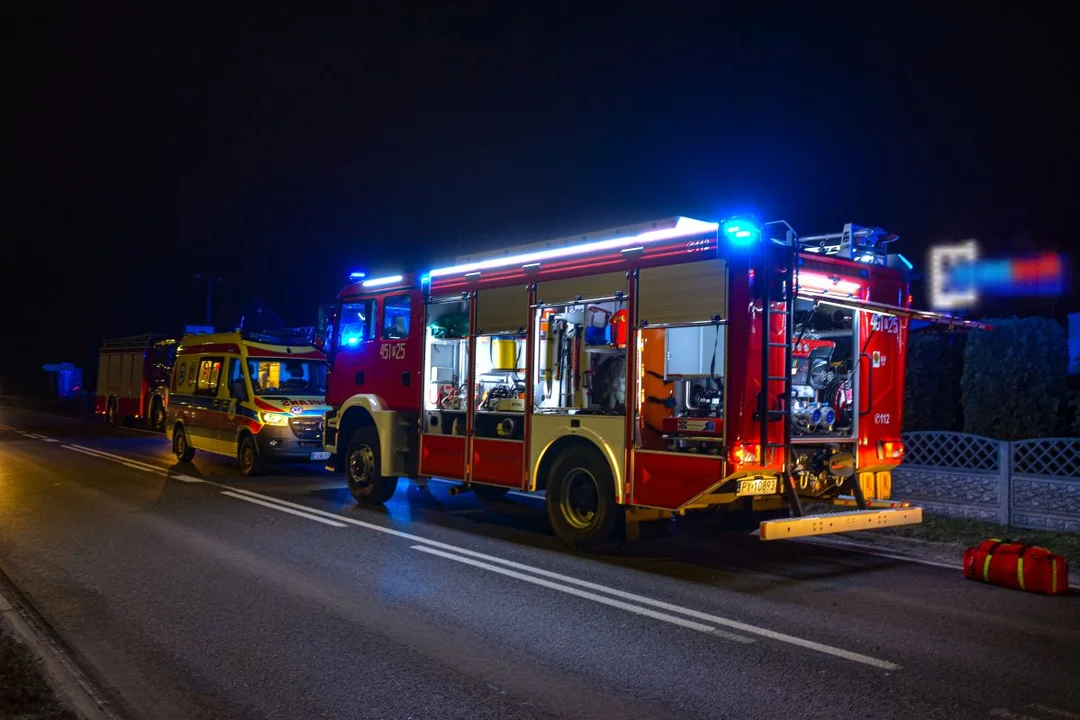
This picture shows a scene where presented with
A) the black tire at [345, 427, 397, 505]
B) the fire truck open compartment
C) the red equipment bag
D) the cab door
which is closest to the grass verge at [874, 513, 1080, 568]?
the red equipment bag

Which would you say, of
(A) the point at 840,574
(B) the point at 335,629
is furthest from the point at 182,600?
(A) the point at 840,574

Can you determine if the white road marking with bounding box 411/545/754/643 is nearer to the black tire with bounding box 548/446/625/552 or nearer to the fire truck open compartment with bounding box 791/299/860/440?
the black tire with bounding box 548/446/625/552

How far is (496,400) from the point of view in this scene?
1009 centimetres

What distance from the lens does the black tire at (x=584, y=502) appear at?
851 centimetres

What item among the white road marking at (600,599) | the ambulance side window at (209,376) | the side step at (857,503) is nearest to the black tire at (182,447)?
the ambulance side window at (209,376)

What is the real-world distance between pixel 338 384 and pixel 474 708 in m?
8.66

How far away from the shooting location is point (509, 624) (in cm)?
621

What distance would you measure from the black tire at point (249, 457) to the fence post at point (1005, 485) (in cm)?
1128

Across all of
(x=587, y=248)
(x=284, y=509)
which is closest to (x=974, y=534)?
(x=587, y=248)

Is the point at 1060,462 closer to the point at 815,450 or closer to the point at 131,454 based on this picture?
the point at 815,450

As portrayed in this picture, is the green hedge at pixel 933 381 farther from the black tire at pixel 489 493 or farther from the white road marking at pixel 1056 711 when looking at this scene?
the white road marking at pixel 1056 711

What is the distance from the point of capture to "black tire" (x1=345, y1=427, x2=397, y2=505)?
11.7 meters

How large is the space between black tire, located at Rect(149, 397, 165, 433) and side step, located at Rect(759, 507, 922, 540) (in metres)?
24.7

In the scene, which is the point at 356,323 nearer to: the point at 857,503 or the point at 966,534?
the point at 857,503
